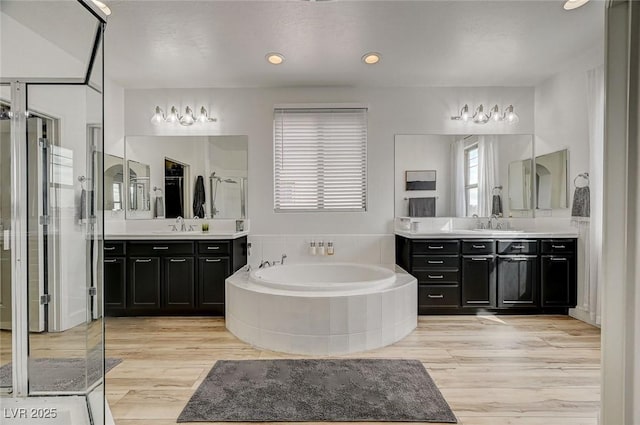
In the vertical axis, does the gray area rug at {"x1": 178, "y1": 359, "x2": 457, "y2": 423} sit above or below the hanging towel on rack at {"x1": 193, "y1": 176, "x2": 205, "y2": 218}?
below

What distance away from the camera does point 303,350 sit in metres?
2.73

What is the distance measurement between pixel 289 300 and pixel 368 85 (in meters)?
2.67

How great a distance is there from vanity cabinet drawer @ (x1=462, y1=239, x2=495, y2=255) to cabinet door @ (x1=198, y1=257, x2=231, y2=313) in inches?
96.1

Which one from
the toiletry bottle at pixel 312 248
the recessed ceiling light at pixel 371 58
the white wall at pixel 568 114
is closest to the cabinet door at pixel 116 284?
the toiletry bottle at pixel 312 248

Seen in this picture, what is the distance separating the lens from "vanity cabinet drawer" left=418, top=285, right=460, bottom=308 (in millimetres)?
3613

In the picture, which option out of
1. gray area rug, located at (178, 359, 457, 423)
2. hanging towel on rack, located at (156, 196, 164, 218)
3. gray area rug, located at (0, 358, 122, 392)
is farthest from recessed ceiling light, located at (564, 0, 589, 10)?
hanging towel on rack, located at (156, 196, 164, 218)

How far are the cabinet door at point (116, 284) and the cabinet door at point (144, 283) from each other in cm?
6

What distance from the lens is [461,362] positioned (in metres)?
2.55

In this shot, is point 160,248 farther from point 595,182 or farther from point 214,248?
point 595,182

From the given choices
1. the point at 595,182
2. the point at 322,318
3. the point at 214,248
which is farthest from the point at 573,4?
the point at 214,248

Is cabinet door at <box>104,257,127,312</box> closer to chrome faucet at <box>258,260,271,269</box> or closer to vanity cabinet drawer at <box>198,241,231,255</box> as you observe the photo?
vanity cabinet drawer at <box>198,241,231,255</box>

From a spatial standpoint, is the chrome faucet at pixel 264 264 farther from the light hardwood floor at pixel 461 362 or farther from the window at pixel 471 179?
the window at pixel 471 179

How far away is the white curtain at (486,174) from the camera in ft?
13.7

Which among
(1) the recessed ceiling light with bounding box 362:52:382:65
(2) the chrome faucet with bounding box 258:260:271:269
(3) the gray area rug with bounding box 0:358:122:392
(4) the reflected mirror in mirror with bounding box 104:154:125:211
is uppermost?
(1) the recessed ceiling light with bounding box 362:52:382:65
